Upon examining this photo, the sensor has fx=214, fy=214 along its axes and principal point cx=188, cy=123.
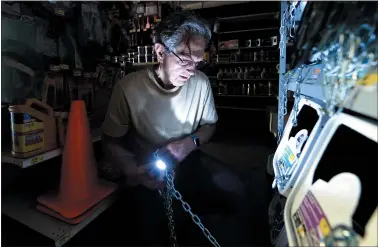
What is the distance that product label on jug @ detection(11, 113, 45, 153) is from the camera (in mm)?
1136

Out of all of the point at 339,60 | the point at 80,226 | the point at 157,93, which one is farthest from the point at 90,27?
the point at 339,60

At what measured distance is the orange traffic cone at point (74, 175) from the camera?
124 centimetres

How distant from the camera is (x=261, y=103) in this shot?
4844 mm

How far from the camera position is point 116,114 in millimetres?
1236

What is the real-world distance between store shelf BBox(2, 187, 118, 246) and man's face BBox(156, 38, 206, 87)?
0.93m

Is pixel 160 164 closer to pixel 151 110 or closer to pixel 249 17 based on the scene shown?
pixel 151 110

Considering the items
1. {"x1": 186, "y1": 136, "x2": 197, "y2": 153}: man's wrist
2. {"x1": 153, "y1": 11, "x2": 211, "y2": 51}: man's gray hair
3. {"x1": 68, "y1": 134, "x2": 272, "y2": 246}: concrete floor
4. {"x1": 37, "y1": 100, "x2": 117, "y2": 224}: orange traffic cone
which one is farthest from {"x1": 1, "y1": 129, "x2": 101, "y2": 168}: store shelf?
{"x1": 153, "y1": 11, "x2": 211, "y2": 51}: man's gray hair

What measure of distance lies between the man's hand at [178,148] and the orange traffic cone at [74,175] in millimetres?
479

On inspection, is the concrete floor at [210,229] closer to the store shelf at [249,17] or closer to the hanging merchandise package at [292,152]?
the hanging merchandise package at [292,152]

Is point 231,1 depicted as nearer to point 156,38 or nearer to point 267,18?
point 267,18

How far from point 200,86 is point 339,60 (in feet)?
3.61

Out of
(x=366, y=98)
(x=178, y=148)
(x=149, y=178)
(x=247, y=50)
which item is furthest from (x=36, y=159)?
(x=247, y=50)

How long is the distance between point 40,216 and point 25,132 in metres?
0.50

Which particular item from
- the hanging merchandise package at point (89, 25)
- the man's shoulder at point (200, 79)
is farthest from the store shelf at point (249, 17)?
the man's shoulder at point (200, 79)
